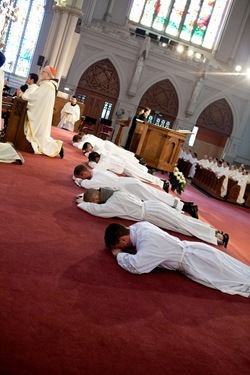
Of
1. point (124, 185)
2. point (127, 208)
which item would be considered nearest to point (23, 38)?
point (124, 185)

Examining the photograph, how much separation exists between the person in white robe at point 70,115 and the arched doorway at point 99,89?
604 cm

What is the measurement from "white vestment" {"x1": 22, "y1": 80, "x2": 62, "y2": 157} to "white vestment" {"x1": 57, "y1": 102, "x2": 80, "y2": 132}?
251 inches

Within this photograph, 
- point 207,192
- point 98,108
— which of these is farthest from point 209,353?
point 98,108

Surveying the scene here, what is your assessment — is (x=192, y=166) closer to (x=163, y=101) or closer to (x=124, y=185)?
(x=163, y=101)

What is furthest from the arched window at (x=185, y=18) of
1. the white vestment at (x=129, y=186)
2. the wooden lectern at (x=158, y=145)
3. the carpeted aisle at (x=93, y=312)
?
the carpeted aisle at (x=93, y=312)

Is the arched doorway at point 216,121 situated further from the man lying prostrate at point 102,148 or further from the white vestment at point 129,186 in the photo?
the white vestment at point 129,186

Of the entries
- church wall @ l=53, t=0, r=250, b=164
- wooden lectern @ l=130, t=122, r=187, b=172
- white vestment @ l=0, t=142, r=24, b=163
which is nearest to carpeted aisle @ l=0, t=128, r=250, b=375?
white vestment @ l=0, t=142, r=24, b=163

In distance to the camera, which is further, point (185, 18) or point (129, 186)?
point (185, 18)

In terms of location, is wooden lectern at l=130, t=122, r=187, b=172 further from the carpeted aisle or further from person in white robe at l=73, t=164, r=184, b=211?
the carpeted aisle

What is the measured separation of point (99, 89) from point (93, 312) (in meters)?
18.8

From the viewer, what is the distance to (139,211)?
471 cm

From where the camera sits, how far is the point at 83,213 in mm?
4574

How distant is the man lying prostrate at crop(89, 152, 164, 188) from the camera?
7.53 meters

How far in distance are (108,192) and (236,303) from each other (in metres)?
2.05
